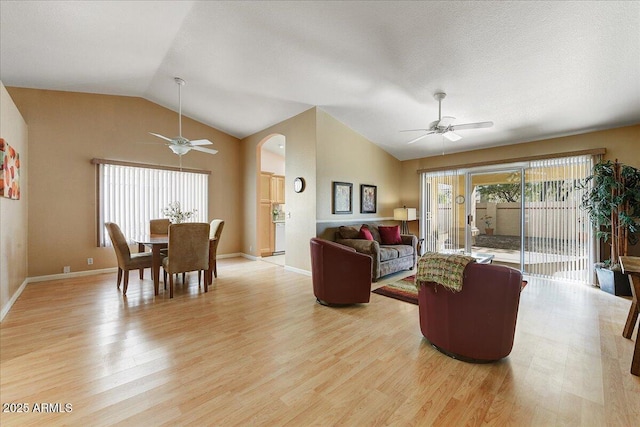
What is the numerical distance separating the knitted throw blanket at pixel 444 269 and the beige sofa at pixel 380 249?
1.89 metres

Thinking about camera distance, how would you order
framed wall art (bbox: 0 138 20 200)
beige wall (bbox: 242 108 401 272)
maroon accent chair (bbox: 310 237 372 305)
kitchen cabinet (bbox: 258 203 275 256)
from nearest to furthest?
framed wall art (bbox: 0 138 20 200)
maroon accent chair (bbox: 310 237 372 305)
beige wall (bbox: 242 108 401 272)
kitchen cabinet (bbox: 258 203 275 256)

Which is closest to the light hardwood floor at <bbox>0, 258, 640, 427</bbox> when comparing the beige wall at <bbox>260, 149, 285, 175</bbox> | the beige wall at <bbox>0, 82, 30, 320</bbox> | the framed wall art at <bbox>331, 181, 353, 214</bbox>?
the beige wall at <bbox>0, 82, 30, 320</bbox>

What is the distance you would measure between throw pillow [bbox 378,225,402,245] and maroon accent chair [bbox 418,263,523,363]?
10.6ft

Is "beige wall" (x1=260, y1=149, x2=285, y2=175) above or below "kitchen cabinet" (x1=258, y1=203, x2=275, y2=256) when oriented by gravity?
above

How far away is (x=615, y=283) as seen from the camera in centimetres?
377

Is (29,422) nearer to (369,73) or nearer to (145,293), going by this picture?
(145,293)

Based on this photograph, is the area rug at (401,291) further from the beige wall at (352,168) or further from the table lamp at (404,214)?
the table lamp at (404,214)

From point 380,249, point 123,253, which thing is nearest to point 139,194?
point 123,253

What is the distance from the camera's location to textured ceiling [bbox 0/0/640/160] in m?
2.53

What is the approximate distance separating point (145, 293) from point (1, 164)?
218 cm

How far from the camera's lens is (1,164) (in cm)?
286

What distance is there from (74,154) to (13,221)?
175cm

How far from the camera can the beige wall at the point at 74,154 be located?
4.37 metres

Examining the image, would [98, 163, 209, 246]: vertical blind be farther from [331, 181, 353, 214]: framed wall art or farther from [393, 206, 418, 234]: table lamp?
[393, 206, 418, 234]: table lamp
